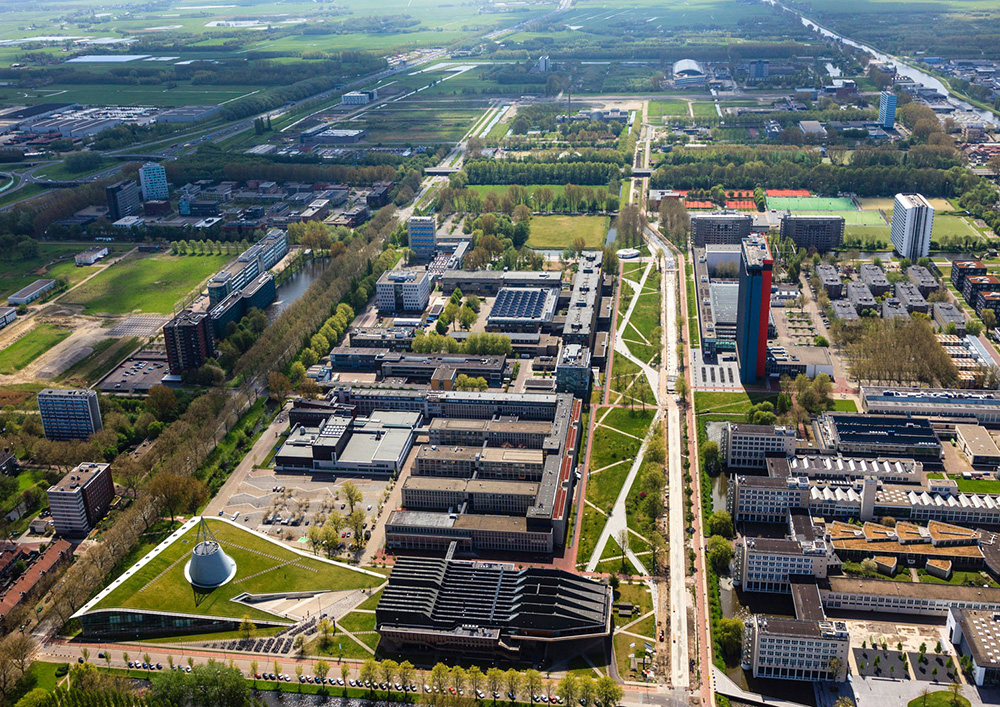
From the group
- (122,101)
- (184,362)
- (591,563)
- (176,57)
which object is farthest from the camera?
(176,57)

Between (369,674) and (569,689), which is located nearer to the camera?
(569,689)

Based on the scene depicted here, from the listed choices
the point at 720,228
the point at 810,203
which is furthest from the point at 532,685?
the point at 810,203

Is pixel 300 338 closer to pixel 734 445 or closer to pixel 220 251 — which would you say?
pixel 220 251

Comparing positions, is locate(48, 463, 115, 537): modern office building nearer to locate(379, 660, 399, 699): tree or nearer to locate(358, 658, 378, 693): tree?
locate(358, 658, 378, 693): tree

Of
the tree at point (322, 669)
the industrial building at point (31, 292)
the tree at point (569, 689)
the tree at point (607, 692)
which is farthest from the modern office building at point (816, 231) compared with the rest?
the industrial building at point (31, 292)

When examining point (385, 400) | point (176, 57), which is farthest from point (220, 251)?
point (176, 57)

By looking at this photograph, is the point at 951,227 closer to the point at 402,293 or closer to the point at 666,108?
the point at 402,293

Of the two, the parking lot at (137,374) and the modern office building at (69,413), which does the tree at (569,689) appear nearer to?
the modern office building at (69,413)

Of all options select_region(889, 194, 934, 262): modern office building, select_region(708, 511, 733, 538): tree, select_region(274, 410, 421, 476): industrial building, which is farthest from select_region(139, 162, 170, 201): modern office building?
select_region(708, 511, 733, 538): tree
